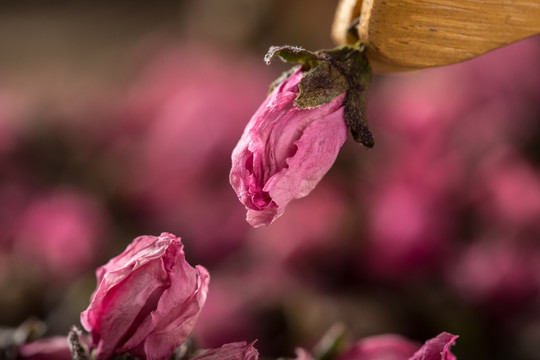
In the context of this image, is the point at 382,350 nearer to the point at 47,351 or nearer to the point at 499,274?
the point at 47,351

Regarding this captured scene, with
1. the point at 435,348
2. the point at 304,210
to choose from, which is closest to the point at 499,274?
the point at 304,210

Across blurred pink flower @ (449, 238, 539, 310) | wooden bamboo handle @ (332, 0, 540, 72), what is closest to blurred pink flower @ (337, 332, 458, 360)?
wooden bamboo handle @ (332, 0, 540, 72)

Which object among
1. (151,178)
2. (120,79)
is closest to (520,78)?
(151,178)

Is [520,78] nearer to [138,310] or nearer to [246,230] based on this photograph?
[246,230]

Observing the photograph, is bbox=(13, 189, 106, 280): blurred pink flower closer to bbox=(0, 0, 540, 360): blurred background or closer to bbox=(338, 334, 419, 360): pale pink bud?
bbox=(0, 0, 540, 360): blurred background

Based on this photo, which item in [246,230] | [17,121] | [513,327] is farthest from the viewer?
[17,121]
